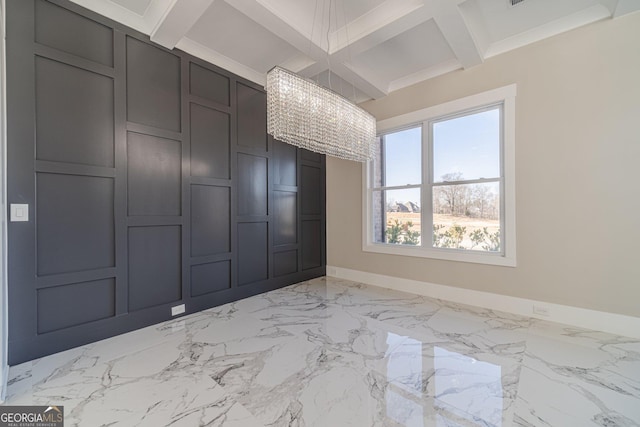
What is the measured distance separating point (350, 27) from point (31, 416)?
12.5 ft

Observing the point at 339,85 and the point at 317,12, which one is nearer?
the point at 317,12

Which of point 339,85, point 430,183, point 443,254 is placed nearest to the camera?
point 443,254

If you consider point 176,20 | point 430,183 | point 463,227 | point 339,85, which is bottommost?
point 463,227

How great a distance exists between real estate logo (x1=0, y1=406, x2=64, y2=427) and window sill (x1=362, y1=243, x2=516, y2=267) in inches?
139

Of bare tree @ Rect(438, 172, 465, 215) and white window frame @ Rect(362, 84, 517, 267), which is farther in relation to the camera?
bare tree @ Rect(438, 172, 465, 215)

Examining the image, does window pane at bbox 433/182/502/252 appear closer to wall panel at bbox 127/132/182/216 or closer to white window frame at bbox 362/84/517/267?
white window frame at bbox 362/84/517/267

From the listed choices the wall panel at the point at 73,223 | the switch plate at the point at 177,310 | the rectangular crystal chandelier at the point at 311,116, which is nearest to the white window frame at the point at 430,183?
the rectangular crystal chandelier at the point at 311,116

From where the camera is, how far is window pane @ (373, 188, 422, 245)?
→ 3.71 metres

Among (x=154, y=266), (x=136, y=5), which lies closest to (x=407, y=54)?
(x=136, y=5)

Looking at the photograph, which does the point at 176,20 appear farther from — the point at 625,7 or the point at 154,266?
the point at 625,7

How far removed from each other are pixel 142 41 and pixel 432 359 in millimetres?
3881

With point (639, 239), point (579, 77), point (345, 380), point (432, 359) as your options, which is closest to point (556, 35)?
point (579, 77)

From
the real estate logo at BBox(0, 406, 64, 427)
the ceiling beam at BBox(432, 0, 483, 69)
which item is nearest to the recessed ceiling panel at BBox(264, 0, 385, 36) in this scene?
the ceiling beam at BBox(432, 0, 483, 69)

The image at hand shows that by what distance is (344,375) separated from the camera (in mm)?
1809
